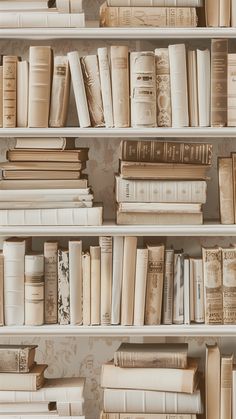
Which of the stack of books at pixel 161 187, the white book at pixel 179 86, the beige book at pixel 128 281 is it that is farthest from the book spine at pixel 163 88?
the beige book at pixel 128 281

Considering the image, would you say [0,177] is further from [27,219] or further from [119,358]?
[119,358]

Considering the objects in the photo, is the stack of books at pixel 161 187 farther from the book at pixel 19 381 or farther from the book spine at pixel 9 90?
the book at pixel 19 381

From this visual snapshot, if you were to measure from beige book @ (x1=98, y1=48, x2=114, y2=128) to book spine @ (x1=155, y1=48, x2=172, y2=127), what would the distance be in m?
0.15

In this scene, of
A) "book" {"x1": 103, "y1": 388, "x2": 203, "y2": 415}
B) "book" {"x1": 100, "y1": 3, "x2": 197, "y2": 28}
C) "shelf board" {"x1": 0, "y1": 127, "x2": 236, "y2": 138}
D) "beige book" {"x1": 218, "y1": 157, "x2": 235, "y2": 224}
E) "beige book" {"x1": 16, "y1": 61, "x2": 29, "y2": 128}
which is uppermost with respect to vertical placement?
"book" {"x1": 100, "y1": 3, "x2": 197, "y2": 28}

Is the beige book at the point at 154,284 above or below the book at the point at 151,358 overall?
above

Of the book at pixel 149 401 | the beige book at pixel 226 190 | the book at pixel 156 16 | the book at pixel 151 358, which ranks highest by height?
the book at pixel 156 16

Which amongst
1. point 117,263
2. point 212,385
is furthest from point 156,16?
point 212,385

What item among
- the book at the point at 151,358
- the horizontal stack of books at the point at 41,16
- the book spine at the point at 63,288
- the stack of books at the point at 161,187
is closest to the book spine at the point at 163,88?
the stack of books at the point at 161,187

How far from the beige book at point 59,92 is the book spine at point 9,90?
11 cm

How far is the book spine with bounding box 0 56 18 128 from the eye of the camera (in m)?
2.17

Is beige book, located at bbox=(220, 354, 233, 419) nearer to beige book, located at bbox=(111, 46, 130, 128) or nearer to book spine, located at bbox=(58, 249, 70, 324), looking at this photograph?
book spine, located at bbox=(58, 249, 70, 324)

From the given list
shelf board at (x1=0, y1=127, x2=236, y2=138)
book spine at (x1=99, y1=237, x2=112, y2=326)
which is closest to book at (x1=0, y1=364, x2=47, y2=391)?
book spine at (x1=99, y1=237, x2=112, y2=326)

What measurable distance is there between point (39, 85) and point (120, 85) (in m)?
0.24

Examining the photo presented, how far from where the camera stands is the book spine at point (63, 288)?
7.30 ft
